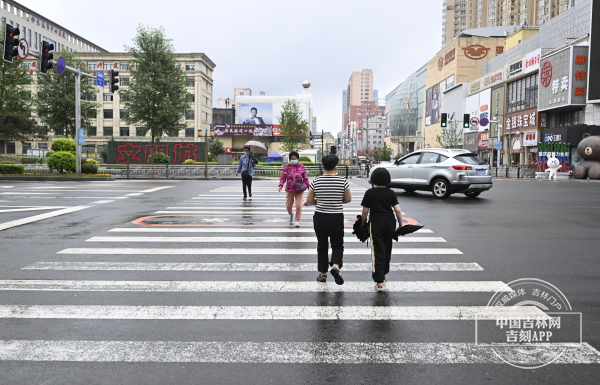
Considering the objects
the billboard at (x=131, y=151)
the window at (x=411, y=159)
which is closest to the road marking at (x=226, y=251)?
the window at (x=411, y=159)

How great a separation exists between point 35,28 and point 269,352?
101266 mm

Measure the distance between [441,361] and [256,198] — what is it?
14.0 m

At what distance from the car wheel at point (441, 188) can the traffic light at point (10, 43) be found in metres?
14.8

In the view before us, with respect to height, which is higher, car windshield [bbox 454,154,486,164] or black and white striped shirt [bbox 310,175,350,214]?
car windshield [bbox 454,154,486,164]

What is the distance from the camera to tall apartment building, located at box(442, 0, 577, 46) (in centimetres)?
11475

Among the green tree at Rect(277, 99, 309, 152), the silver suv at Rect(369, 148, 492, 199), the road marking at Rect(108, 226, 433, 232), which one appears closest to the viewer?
the road marking at Rect(108, 226, 433, 232)

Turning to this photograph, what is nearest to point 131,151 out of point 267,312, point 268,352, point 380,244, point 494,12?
point 380,244

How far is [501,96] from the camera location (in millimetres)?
71125

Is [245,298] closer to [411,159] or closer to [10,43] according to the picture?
[411,159]

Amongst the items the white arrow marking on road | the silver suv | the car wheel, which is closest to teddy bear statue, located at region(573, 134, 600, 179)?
the silver suv

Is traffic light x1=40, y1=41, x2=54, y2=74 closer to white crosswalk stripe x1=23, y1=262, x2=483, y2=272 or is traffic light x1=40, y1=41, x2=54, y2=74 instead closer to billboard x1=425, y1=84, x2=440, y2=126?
white crosswalk stripe x1=23, y1=262, x2=483, y2=272

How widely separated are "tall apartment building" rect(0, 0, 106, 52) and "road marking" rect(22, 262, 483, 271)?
77.4m

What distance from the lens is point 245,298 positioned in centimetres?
545

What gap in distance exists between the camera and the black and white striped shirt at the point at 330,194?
6047 mm
